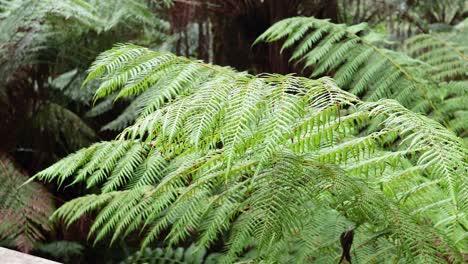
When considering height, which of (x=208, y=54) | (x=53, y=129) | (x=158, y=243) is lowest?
(x=158, y=243)

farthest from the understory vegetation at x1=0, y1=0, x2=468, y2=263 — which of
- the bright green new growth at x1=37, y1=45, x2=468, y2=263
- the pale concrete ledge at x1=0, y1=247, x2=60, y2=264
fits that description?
the pale concrete ledge at x1=0, y1=247, x2=60, y2=264

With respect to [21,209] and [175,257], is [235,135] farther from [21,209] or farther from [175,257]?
[21,209]

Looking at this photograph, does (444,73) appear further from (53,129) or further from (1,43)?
(1,43)

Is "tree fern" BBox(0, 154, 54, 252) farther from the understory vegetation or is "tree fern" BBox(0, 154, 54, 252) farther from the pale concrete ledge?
the pale concrete ledge

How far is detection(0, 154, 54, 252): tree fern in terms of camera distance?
180cm

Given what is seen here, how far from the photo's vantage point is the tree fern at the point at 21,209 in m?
1.80

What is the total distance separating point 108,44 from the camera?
2402mm

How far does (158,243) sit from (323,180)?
4.63 feet

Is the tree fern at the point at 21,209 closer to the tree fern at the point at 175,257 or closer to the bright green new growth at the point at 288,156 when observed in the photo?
the tree fern at the point at 175,257

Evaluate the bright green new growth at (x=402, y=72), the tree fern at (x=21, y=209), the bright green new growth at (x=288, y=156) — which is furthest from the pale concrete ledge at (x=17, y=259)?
the tree fern at (x=21, y=209)

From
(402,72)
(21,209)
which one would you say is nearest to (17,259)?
(402,72)

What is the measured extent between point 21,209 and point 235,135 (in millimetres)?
1429

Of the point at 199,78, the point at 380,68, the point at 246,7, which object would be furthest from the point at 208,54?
the point at 199,78

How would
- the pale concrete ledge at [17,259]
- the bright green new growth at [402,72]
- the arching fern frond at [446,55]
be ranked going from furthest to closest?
the arching fern frond at [446,55] → the bright green new growth at [402,72] → the pale concrete ledge at [17,259]
